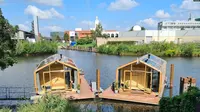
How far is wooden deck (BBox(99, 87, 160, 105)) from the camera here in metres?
15.8

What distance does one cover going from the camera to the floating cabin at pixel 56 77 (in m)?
17.8

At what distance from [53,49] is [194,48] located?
41.4m

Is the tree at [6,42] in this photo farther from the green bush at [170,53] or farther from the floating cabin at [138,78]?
the green bush at [170,53]

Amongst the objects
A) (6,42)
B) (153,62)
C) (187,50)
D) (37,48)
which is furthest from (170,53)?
(6,42)

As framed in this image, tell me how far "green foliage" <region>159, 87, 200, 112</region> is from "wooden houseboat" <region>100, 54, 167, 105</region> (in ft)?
16.4

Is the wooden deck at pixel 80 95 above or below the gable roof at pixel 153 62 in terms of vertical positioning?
below

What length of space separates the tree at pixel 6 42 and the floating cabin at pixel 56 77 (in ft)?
17.1

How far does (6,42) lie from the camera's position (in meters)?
11.9

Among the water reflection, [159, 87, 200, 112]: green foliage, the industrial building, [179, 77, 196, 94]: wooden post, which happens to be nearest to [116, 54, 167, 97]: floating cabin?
the water reflection

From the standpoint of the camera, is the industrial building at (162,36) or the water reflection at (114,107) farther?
the industrial building at (162,36)

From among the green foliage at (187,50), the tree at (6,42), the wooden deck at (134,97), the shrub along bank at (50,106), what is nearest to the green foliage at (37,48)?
the green foliage at (187,50)

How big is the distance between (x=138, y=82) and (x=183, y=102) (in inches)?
274

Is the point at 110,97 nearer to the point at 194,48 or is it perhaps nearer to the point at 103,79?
the point at 103,79

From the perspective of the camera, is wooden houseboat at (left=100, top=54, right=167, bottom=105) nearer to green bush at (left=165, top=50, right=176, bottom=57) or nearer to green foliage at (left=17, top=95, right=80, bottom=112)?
green foliage at (left=17, top=95, right=80, bottom=112)
